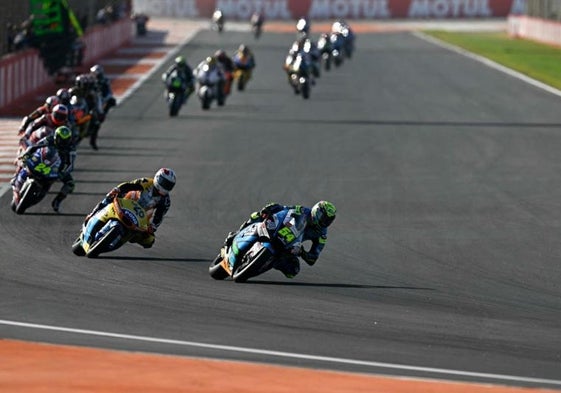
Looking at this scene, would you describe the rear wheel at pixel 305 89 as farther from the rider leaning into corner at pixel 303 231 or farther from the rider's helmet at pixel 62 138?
the rider leaning into corner at pixel 303 231

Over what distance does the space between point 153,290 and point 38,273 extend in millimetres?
1604

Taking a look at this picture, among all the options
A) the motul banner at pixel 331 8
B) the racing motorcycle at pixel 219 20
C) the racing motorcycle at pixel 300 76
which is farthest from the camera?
the motul banner at pixel 331 8

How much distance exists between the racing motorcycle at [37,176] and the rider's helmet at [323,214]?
6.17 meters

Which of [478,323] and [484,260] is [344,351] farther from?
[484,260]

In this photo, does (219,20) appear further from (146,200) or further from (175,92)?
(146,200)

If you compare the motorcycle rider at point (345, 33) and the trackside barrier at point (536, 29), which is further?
the trackside barrier at point (536, 29)

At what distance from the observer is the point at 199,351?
1477 cm

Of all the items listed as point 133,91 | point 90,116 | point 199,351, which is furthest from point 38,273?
point 133,91

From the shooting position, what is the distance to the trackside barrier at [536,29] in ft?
251

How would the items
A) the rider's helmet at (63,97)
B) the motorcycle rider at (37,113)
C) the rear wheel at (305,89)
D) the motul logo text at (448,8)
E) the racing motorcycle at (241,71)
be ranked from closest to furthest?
the motorcycle rider at (37,113) < the rider's helmet at (63,97) < the rear wheel at (305,89) < the racing motorcycle at (241,71) < the motul logo text at (448,8)

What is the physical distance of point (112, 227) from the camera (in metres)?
19.7

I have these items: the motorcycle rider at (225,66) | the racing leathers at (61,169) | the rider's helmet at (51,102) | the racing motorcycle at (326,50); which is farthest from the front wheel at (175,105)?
the racing motorcycle at (326,50)

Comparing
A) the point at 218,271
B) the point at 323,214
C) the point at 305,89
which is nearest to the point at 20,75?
the point at 305,89

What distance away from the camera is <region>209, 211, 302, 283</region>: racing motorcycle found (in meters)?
18.3
